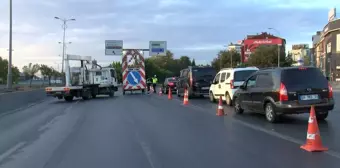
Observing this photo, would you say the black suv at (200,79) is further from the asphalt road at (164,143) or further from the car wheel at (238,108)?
the asphalt road at (164,143)

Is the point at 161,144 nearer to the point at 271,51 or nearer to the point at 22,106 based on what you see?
the point at 22,106

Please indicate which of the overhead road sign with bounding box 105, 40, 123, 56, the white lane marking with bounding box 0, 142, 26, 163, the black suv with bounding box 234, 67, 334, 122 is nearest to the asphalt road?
the white lane marking with bounding box 0, 142, 26, 163

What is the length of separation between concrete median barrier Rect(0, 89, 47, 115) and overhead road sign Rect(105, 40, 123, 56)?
27.2 meters

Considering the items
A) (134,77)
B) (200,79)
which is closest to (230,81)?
(200,79)

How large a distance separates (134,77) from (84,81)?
284 inches

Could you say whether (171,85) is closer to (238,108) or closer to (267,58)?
(238,108)

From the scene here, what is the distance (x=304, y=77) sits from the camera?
11.9 m

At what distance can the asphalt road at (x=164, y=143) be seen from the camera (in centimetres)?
713

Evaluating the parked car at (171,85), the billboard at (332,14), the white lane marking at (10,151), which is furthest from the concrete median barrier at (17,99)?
the billboard at (332,14)

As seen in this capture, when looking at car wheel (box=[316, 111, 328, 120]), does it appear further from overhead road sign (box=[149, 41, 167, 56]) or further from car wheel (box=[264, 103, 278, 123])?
overhead road sign (box=[149, 41, 167, 56])

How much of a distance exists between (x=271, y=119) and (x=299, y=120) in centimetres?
110

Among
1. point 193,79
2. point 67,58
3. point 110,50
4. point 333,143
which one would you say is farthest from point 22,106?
point 110,50

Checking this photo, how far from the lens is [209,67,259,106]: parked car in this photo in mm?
19312

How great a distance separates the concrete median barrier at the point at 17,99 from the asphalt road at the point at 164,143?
6055 mm
